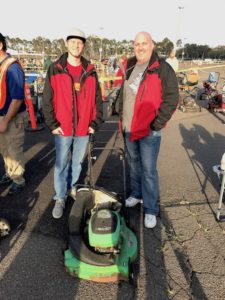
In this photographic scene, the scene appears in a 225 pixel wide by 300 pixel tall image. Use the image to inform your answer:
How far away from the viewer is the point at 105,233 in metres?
2.75

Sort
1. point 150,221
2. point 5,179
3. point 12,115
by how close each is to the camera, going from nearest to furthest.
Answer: point 150,221 < point 12,115 < point 5,179

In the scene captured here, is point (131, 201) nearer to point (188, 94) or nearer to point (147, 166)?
point (147, 166)

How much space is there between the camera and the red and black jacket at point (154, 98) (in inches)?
132

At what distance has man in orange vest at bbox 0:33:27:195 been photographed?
414cm

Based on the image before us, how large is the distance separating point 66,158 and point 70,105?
72 centimetres

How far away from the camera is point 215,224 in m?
3.96

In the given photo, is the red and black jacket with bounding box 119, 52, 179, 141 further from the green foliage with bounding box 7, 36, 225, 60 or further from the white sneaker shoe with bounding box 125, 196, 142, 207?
the green foliage with bounding box 7, 36, 225, 60

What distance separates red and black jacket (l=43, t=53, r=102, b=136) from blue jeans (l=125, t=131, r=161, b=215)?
1.93 ft

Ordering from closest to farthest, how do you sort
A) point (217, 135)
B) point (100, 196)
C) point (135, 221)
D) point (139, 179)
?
point (100, 196) → point (135, 221) → point (139, 179) → point (217, 135)

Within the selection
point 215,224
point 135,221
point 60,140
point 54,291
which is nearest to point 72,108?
point 60,140

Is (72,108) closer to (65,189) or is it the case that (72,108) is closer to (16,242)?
(65,189)

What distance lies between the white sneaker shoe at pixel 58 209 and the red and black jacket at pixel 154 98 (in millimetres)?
1397

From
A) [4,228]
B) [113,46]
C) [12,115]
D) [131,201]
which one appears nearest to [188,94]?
[131,201]

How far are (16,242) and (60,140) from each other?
1.33 metres
